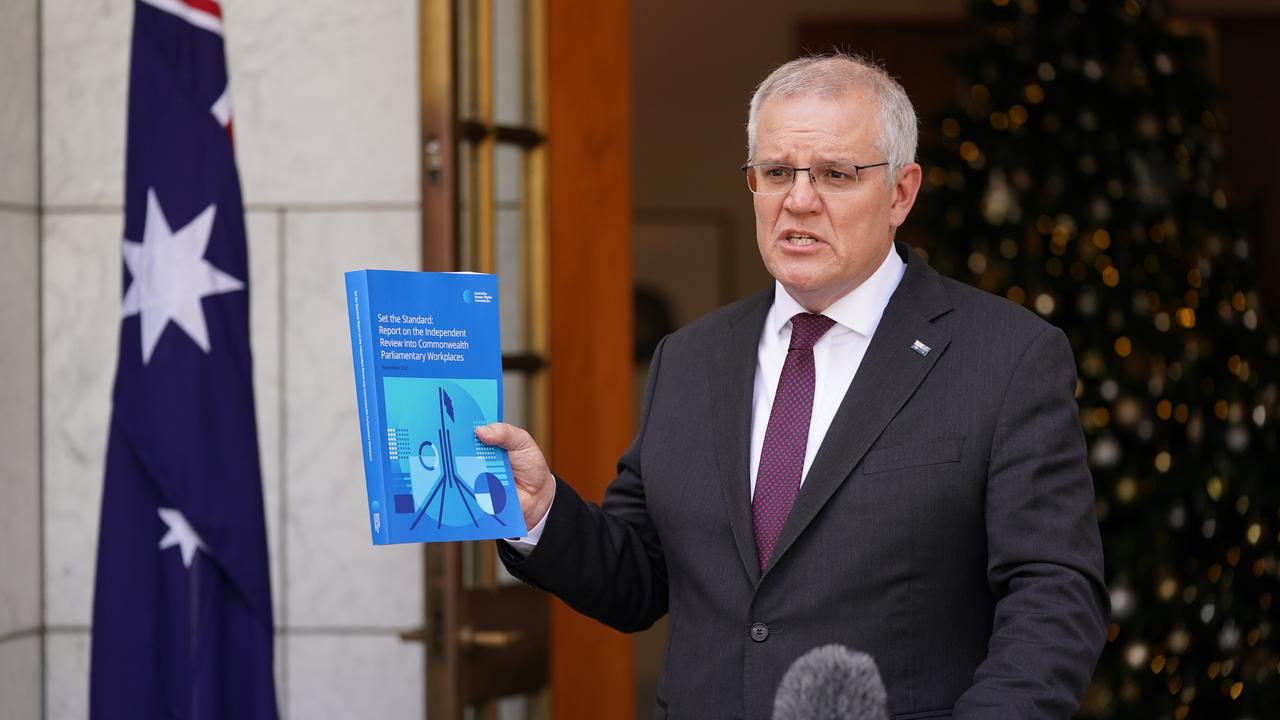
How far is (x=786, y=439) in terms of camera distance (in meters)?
1.89

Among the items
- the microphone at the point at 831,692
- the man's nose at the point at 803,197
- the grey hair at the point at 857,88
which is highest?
the grey hair at the point at 857,88

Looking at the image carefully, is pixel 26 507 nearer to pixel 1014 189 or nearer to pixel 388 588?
pixel 388 588

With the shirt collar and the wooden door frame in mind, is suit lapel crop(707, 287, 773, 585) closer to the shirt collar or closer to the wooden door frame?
the shirt collar

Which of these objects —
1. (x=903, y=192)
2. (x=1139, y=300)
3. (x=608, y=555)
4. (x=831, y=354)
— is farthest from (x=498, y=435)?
(x=1139, y=300)

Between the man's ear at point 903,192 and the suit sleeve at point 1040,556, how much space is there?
0.24 metres

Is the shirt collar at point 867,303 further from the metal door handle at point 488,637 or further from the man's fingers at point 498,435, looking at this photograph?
the metal door handle at point 488,637

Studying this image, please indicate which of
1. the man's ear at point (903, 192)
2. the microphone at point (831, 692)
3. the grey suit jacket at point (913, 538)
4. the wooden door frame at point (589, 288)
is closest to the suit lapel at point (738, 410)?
the grey suit jacket at point (913, 538)

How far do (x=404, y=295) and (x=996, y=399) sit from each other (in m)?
0.71

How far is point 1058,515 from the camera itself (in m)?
1.70

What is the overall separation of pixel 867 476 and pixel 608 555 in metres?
0.41

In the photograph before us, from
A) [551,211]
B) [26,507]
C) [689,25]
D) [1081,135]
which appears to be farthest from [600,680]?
[689,25]

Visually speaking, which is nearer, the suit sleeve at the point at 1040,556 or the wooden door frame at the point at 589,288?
the suit sleeve at the point at 1040,556

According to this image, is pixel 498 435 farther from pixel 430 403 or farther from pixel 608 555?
pixel 608 555

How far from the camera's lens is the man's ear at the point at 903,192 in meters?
1.88
